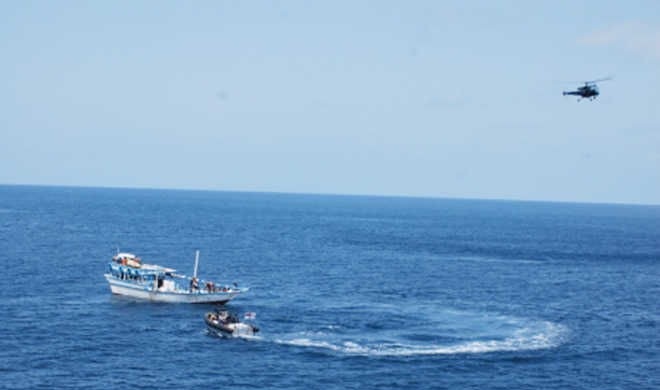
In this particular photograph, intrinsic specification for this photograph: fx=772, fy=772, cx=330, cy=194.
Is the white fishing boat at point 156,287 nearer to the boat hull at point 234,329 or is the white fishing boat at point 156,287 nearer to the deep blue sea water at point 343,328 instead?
the deep blue sea water at point 343,328

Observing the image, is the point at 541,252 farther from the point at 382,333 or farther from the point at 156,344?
the point at 156,344

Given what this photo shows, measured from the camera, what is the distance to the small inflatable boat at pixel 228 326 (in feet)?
277

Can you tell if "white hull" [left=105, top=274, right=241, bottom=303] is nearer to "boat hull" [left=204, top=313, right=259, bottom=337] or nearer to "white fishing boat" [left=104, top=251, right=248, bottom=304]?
"white fishing boat" [left=104, top=251, right=248, bottom=304]

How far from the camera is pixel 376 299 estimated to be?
4328 inches

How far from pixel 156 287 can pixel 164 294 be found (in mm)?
1855

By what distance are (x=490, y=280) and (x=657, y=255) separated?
3354 inches

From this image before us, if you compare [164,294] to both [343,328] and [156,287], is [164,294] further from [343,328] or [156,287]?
[343,328]

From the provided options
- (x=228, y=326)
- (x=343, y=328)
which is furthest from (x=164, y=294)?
(x=343, y=328)

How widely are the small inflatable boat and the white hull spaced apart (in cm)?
1589

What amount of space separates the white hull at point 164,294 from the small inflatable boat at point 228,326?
1589cm

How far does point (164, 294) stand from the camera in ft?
346

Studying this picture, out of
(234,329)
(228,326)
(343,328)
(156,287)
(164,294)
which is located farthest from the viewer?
(156,287)

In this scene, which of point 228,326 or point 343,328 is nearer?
point 228,326

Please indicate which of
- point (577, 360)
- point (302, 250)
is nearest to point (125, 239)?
point (302, 250)
